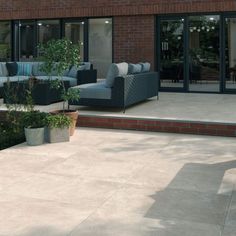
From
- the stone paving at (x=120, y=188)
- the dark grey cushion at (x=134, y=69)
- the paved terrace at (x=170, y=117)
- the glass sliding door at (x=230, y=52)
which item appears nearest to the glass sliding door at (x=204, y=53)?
the glass sliding door at (x=230, y=52)

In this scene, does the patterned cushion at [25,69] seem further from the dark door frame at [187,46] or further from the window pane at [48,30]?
the dark door frame at [187,46]

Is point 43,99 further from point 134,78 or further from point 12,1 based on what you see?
Result: point 12,1

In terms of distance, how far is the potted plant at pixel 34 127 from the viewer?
23.1 ft

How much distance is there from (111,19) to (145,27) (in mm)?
1283

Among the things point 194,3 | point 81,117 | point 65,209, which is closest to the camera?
point 65,209

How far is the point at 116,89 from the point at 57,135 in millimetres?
2369

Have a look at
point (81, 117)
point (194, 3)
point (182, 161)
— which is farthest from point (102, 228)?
point (194, 3)

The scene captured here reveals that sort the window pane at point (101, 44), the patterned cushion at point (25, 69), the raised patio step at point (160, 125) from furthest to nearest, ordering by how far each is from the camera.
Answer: the window pane at point (101, 44) < the patterned cushion at point (25, 69) < the raised patio step at point (160, 125)

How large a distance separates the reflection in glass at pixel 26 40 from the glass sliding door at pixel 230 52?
6.55 m

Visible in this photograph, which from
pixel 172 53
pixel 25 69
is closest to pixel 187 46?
pixel 172 53

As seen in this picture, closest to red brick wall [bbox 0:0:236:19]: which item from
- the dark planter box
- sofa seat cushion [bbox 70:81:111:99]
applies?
the dark planter box

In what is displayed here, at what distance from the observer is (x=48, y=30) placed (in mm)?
15375

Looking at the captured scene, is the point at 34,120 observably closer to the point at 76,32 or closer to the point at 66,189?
the point at 66,189

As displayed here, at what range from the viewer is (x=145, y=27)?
1373 cm
